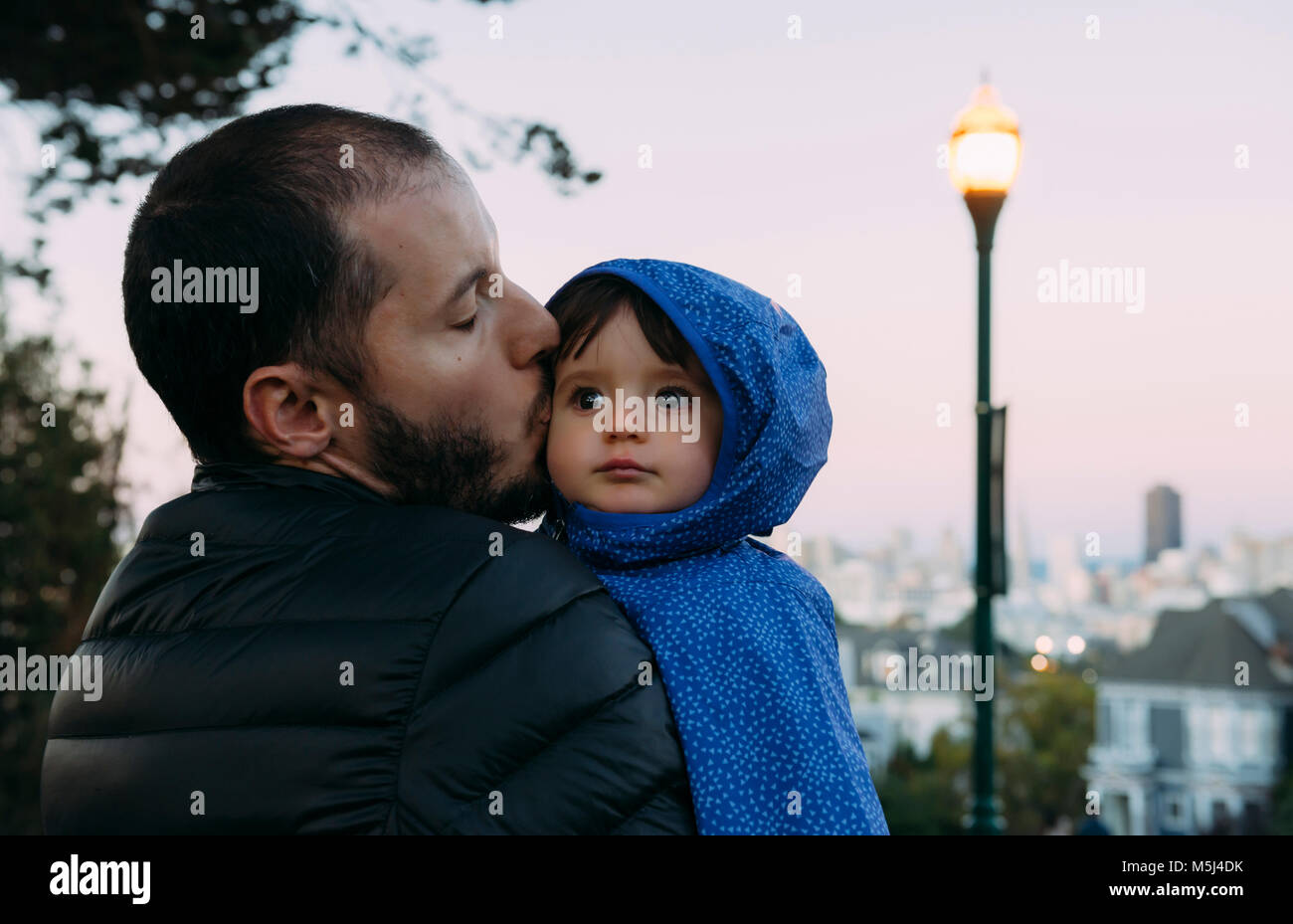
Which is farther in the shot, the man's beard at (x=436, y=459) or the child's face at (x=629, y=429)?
the child's face at (x=629, y=429)

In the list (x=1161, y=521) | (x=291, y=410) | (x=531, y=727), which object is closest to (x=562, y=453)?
(x=291, y=410)

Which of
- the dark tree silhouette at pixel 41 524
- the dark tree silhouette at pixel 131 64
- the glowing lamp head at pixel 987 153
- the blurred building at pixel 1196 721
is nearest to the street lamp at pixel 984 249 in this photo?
the glowing lamp head at pixel 987 153

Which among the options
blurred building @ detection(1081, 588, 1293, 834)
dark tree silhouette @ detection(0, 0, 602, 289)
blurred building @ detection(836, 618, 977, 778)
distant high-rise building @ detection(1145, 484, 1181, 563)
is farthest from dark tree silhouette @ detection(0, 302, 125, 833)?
distant high-rise building @ detection(1145, 484, 1181, 563)

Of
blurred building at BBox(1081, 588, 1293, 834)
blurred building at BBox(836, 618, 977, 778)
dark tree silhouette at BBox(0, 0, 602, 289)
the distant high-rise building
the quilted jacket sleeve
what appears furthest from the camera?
the distant high-rise building

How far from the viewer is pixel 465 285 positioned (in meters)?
1.99

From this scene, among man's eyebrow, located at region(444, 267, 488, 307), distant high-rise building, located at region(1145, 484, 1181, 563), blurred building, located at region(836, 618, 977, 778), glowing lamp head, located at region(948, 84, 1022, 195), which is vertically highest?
glowing lamp head, located at region(948, 84, 1022, 195)

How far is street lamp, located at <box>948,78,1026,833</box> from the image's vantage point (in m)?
7.65

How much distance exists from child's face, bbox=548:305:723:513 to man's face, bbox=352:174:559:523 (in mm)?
178

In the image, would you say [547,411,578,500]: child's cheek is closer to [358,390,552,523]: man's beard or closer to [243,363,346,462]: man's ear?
[358,390,552,523]: man's beard

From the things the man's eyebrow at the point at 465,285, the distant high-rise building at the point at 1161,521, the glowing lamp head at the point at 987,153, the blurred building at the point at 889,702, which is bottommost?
the blurred building at the point at 889,702

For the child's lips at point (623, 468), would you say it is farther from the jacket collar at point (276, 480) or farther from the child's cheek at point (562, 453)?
the jacket collar at point (276, 480)

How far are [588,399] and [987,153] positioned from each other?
236 inches

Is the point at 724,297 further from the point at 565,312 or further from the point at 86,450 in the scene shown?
the point at 86,450

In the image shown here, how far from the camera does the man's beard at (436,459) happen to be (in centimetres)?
195
